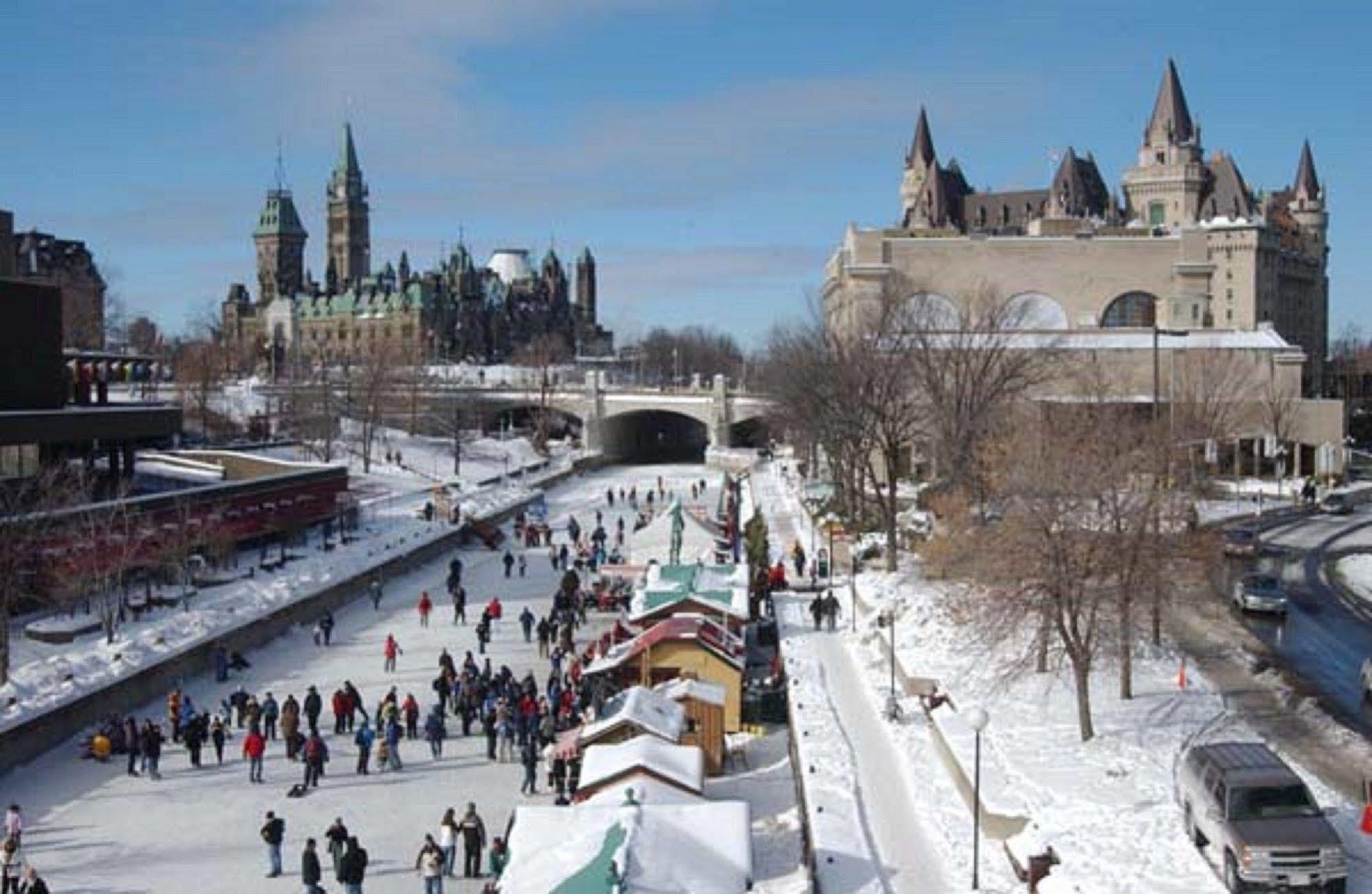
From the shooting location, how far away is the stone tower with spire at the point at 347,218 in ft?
631

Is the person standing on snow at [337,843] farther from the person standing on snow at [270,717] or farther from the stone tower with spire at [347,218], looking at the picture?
the stone tower with spire at [347,218]

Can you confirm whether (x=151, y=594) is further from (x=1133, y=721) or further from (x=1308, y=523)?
(x=1308, y=523)

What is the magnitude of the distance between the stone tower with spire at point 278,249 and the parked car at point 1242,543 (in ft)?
523

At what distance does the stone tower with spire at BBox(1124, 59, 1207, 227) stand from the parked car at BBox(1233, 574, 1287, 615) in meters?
80.0

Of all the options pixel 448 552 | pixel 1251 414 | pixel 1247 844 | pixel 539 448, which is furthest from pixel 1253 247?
pixel 1247 844

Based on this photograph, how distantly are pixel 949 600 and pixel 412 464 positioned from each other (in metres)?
58.7

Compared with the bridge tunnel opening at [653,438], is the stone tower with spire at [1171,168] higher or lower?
higher

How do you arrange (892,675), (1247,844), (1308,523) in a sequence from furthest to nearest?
(1308,523) → (892,675) → (1247,844)

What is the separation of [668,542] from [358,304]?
5209 inches

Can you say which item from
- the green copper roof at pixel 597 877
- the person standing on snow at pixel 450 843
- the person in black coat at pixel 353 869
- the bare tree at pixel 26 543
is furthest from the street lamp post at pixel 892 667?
the bare tree at pixel 26 543

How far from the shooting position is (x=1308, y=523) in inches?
2030

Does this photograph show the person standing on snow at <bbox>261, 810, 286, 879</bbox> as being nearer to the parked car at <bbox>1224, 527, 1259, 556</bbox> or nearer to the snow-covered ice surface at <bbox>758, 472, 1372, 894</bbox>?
the snow-covered ice surface at <bbox>758, 472, 1372, 894</bbox>

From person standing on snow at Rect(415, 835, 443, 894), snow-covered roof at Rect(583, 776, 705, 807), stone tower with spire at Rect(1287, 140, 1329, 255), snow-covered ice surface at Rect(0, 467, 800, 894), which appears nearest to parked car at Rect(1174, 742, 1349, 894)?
snow-covered ice surface at Rect(0, 467, 800, 894)

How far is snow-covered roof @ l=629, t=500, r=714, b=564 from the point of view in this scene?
127 ft
